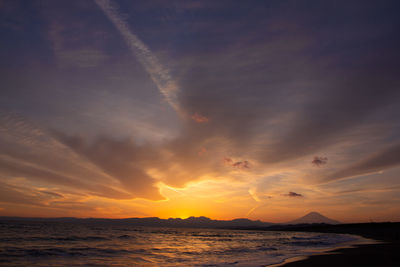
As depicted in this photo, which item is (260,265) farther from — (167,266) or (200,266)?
(167,266)

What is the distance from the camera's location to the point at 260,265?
17250 millimetres

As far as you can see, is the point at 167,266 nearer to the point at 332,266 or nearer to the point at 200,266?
the point at 200,266

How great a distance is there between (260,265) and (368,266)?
21.4ft

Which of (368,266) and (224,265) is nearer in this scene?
(368,266)

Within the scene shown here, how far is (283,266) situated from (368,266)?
16.2 ft

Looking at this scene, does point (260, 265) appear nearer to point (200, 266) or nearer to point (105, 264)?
point (200, 266)

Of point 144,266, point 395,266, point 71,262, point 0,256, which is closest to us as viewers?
point 395,266

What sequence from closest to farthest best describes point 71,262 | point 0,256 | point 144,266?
point 144,266 < point 71,262 < point 0,256

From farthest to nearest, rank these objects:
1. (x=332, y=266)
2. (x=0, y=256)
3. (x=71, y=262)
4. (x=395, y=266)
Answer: (x=0, y=256), (x=71, y=262), (x=332, y=266), (x=395, y=266)

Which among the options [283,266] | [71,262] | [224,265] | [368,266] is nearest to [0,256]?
[71,262]

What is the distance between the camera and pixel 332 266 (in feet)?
51.0

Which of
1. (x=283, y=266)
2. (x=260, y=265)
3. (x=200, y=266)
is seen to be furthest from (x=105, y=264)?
(x=283, y=266)

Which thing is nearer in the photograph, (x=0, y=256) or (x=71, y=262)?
(x=71, y=262)

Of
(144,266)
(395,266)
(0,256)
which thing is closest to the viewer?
(395,266)
